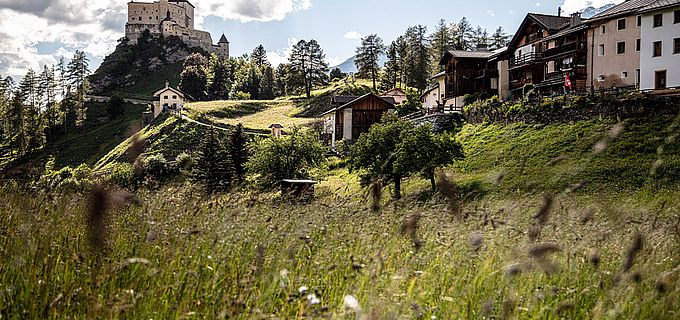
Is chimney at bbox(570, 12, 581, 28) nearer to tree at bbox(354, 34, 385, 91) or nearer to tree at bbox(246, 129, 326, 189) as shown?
tree at bbox(246, 129, 326, 189)

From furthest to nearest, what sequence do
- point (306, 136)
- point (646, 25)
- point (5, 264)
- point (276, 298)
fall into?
point (306, 136) → point (646, 25) → point (276, 298) → point (5, 264)

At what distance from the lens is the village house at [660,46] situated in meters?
38.3

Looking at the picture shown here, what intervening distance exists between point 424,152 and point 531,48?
24.9 m

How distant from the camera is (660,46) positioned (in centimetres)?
3934

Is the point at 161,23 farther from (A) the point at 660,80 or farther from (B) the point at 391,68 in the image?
(A) the point at 660,80

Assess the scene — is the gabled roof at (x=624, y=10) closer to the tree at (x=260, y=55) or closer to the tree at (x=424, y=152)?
the tree at (x=424, y=152)

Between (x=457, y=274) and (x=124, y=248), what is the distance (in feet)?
9.23

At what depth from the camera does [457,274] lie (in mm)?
5230

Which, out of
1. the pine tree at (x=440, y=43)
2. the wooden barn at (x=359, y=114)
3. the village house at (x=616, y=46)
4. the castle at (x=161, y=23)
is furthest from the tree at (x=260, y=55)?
the village house at (x=616, y=46)

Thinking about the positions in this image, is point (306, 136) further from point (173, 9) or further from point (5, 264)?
point (173, 9)

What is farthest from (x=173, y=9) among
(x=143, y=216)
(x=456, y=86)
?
(x=143, y=216)

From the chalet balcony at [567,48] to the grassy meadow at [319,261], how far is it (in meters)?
43.1

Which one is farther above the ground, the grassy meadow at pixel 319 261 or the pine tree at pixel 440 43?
the pine tree at pixel 440 43

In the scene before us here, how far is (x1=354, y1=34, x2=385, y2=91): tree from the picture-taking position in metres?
112
